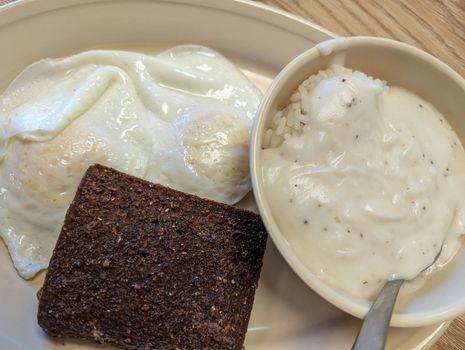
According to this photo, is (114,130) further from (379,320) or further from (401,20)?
(401,20)

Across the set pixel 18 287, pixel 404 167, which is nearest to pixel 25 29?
pixel 18 287

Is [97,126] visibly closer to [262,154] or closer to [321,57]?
[262,154]

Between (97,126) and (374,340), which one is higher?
(374,340)

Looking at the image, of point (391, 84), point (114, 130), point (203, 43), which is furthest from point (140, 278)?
point (391, 84)

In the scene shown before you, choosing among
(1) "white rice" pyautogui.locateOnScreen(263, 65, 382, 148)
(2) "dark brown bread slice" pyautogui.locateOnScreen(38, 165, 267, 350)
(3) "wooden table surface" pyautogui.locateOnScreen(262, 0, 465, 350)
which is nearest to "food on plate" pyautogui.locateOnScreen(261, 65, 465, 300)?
(1) "white rice" pyautogui.locateOnScreen(263, 65, 382, 148)

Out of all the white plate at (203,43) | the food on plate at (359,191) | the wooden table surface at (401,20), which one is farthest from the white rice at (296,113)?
the wooden table surface at (401,20)

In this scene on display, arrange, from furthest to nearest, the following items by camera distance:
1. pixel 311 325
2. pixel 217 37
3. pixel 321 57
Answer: pixel 217 37 < pixel 311 325 < pixel 321 57

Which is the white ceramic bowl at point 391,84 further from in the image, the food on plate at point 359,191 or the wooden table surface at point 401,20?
the wooden table surface at point 401,20
